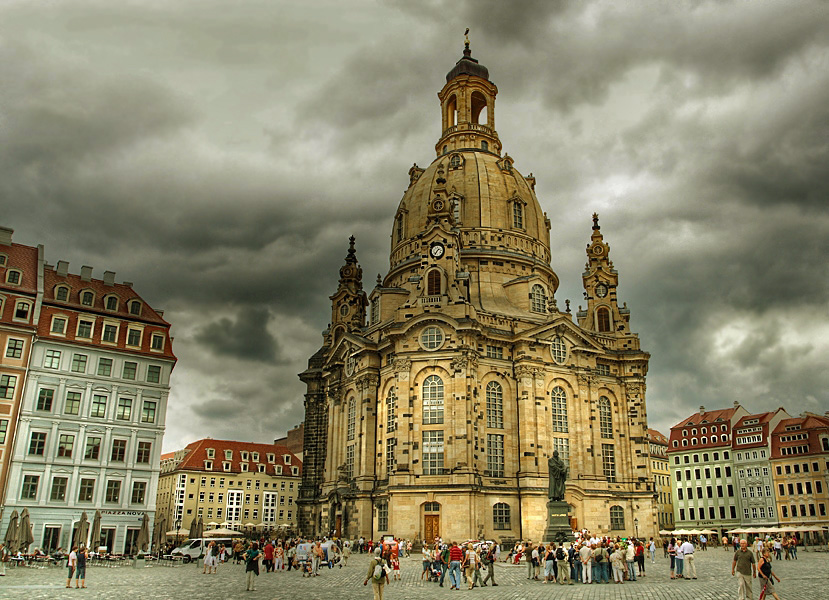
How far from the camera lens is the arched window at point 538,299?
68.4 metres

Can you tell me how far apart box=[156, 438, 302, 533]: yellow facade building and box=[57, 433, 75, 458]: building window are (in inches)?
1478

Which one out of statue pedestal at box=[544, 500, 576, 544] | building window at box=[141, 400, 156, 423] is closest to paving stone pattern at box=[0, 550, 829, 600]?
statue pedestal at box=[544, 500, 576, 544]

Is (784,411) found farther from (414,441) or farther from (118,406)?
(118,406)

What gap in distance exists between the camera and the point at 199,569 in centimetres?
3972

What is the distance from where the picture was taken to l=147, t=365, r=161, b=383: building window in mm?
52438

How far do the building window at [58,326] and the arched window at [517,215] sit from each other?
1696 inches

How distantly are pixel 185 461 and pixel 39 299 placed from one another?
44.5m

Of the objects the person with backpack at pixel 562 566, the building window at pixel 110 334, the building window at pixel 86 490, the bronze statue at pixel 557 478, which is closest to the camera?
the person with backpack at pixel 562 566

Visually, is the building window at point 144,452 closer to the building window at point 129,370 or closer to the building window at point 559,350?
the building window at point 129,370

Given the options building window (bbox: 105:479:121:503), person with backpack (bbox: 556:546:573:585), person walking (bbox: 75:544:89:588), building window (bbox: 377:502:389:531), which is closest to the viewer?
person walking (bbox: 75:544:89:588)

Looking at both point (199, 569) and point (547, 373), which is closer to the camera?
point (199, 569)

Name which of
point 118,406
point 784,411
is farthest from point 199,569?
point 784,411

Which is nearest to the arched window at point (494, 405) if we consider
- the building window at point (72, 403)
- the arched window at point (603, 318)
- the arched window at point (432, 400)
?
the arched window at point (432, 400)

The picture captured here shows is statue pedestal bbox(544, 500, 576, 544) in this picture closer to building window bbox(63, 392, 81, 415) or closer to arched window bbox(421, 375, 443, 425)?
arched window bbox(421, 375, 443, 425)
